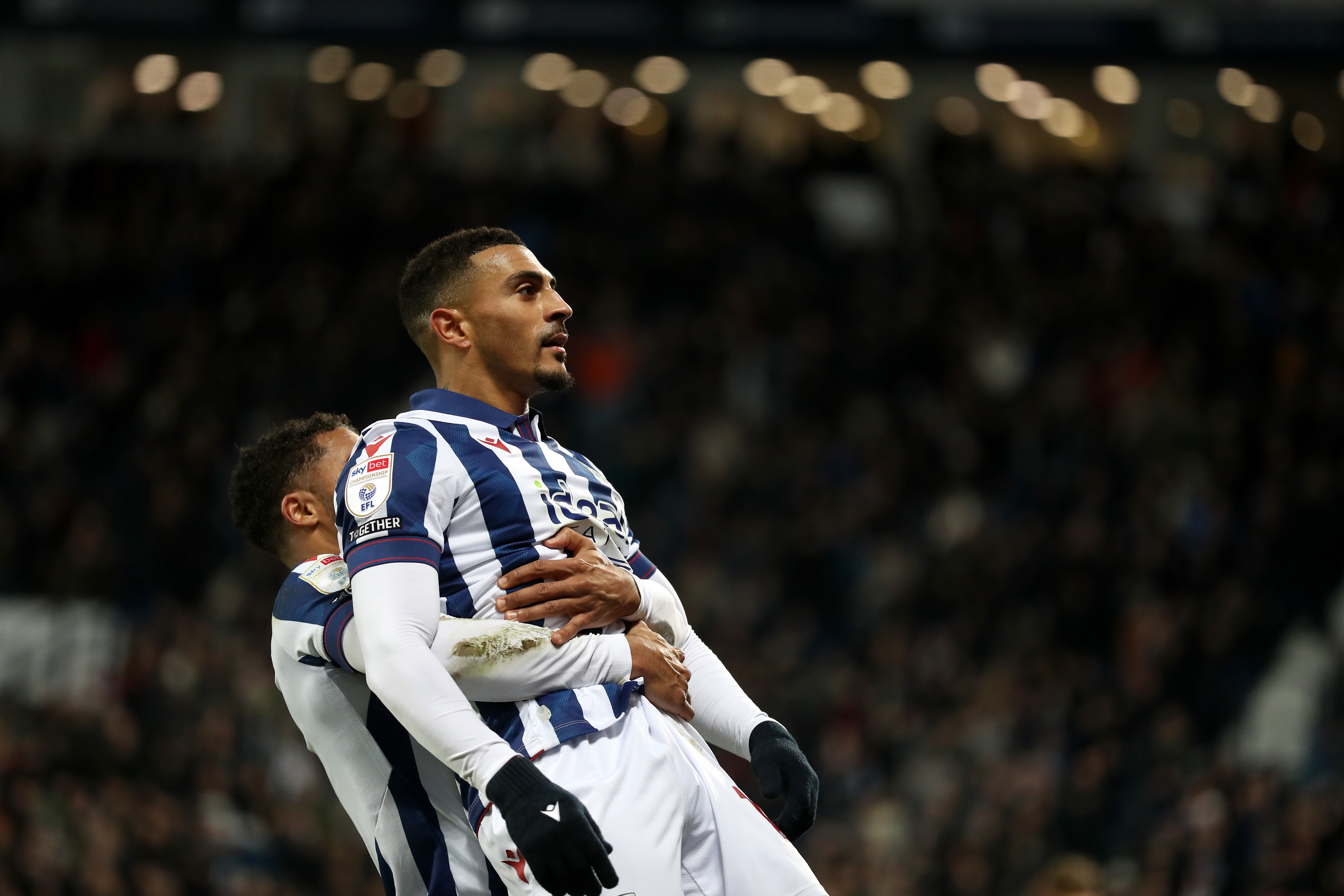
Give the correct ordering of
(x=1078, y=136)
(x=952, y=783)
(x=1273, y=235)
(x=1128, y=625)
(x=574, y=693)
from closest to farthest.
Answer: (x=574, y=693), (x=952, y=783), (x=1128, y=625), (x=1273, y=235), (x=1078, y=136)

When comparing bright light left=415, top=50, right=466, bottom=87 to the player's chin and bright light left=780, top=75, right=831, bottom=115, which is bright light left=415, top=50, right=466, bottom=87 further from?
the player's chin

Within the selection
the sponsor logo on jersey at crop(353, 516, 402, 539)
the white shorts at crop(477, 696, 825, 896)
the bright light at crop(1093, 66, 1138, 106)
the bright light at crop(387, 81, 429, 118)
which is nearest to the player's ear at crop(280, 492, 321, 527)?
the sponsor logo on jersey at crop(353, 516, 402, 539)

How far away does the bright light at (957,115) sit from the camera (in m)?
20.0

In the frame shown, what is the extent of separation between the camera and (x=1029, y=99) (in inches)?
778

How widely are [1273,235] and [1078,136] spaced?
16.1 feet

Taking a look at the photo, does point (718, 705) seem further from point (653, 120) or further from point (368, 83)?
point (368, 83)

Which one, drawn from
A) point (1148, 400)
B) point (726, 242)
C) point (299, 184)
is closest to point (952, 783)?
point (1148, 400)

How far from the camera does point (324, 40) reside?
18266mm

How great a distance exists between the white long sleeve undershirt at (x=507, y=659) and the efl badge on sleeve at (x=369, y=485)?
260 mm

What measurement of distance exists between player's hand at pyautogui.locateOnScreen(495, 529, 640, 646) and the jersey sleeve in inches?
8.0

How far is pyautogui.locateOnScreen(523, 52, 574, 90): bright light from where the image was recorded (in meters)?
18.6

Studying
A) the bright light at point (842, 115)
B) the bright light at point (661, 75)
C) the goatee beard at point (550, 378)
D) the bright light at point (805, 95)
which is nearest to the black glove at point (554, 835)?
the goatee beard at point (550, 378)

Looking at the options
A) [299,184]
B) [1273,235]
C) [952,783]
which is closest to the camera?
[952,783]

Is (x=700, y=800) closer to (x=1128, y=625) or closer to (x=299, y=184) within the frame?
(x=1128, y=625)
